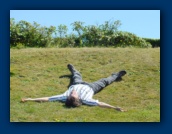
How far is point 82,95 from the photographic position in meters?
6.77

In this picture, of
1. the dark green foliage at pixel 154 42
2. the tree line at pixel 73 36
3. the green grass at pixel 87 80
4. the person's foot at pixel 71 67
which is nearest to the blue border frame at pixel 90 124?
the green grass at pixel 87 80

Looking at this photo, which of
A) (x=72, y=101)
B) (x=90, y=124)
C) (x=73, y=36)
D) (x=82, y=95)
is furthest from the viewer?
(x=73, y=36)

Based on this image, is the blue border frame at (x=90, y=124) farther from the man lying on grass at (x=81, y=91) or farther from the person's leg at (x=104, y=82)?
the person's leg at (x=104, y=82)

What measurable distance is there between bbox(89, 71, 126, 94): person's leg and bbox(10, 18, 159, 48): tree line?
0.72m

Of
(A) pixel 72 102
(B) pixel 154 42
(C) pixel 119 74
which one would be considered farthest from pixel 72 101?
(B) pixel 154 42

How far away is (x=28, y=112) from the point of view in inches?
256

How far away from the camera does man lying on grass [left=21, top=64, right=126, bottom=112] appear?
662 cm

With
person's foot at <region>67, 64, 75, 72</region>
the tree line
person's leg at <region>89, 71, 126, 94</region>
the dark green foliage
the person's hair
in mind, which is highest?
the tree line

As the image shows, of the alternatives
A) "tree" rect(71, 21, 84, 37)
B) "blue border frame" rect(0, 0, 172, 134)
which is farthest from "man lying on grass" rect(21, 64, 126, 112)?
"tree" rect(71, 21, 84, 37)

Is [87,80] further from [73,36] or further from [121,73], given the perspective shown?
[73,36]

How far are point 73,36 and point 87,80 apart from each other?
938 millimetres

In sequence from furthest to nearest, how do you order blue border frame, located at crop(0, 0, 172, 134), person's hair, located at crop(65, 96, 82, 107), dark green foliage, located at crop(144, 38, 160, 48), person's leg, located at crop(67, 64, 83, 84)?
person's leg, located at crop(67, 64, 83, 84) → dark green foliage, located at crop(144, 38, 160, 48) → person's hair, located at crop(65, 96, 82, 107) → blue border frame, located at crop(0, 0, 172, 134)

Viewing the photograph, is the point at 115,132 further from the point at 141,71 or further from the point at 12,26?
the point at 12,26

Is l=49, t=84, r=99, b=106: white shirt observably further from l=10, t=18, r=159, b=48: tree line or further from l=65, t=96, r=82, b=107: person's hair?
l=10, t=18, r=159, b=48: tree line
